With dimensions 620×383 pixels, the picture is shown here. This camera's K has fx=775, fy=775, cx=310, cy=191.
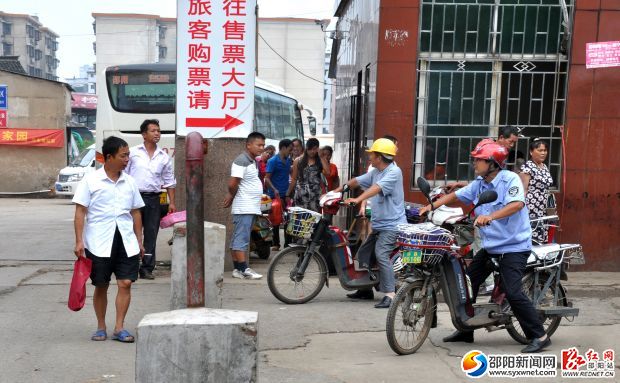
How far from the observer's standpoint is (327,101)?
6706 centimetres

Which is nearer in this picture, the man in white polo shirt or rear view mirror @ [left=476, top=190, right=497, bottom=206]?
rear view mirror @ [left=476, top=190, right=497, bottom=206]

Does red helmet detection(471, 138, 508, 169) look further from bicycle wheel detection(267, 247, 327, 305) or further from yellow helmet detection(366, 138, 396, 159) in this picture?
bicycle wheel detection(267, 247, 327, 305)

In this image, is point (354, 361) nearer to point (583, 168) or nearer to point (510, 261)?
point (510, 261)

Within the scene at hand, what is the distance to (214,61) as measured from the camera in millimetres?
9094

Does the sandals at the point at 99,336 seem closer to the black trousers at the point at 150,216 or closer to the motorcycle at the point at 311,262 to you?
the motorcycle at the point at 311,262

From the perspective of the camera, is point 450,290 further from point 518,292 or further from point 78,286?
point 78,286

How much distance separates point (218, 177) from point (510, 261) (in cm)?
452

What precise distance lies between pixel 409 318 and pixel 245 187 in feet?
11.7

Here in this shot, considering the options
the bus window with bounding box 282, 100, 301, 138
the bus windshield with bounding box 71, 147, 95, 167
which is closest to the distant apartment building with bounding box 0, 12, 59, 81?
the bus windshield with bounding box 71, 147, 95, 167

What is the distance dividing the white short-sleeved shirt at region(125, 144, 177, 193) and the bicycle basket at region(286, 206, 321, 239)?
6.54ft

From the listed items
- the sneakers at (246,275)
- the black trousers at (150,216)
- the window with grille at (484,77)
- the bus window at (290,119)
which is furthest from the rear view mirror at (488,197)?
the bus window at (290,119)

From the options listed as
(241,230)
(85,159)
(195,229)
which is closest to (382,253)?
(241,230)

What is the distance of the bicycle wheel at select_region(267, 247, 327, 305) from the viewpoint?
7719mm

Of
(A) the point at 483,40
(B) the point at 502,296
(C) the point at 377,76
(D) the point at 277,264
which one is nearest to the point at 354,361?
(B) the point at 502,296
